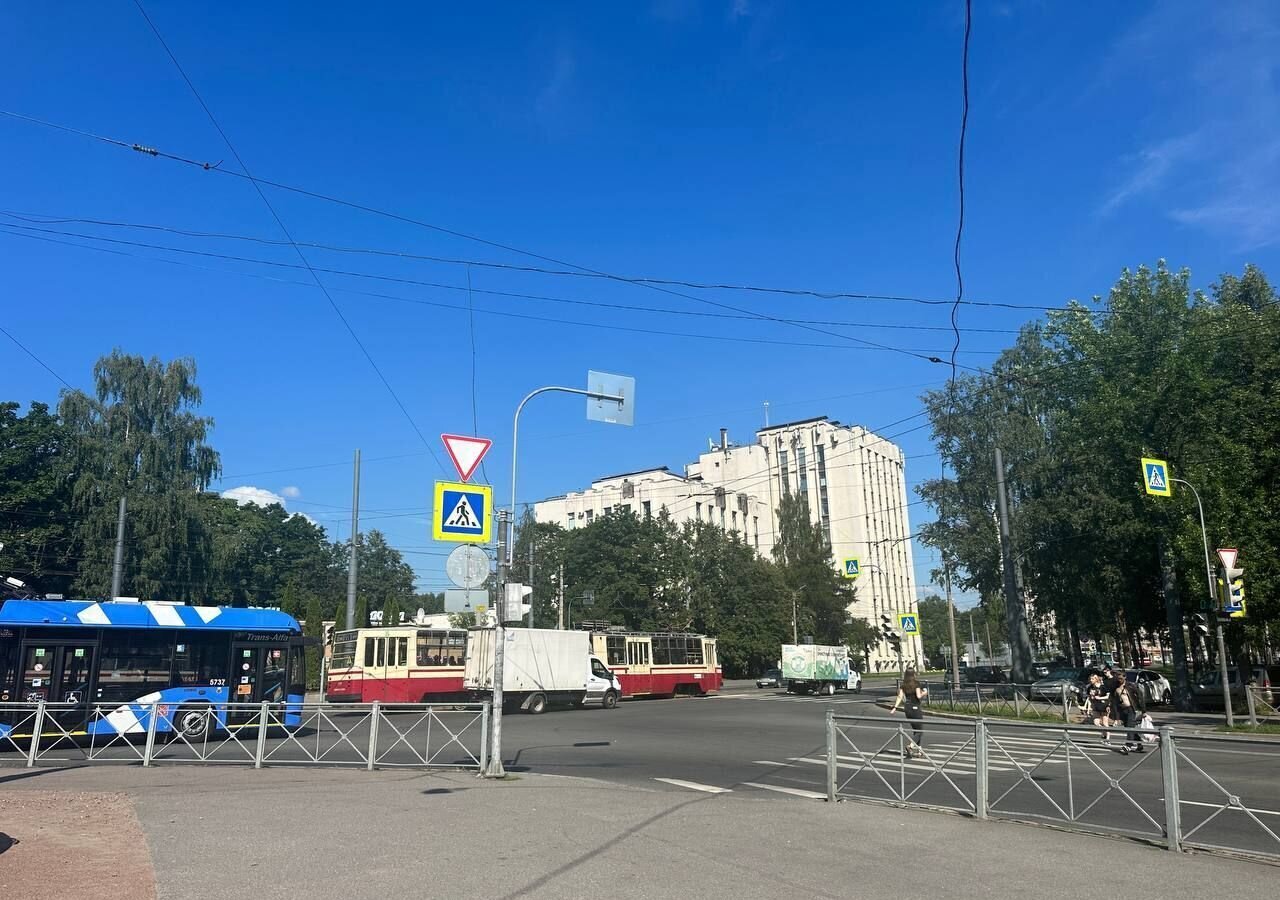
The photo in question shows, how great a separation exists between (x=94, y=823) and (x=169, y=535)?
4339 cm

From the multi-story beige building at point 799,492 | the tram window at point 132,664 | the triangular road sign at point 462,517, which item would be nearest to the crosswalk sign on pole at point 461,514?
the triangular road sign at point 462,517

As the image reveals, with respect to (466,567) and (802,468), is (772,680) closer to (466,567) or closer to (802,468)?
(802,468)

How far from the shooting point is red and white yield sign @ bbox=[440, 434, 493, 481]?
14.3 metres

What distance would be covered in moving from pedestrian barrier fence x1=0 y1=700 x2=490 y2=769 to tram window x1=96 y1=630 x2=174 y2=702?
1.27m

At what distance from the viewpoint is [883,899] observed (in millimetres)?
6488

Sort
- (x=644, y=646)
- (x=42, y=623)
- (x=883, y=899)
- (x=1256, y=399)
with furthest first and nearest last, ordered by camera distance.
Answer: (x=644, y=646) → (x=1256, y=399) → (x=42, y=623) → (x=883, y=899)

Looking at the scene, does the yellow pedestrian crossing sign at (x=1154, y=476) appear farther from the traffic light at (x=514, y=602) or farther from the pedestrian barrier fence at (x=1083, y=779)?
the traffic light at (x=514, y=602)

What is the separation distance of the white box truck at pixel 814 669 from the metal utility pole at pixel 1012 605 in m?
11.4

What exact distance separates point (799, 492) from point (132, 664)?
268 feet

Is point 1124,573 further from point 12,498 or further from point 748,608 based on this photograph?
point 12,498

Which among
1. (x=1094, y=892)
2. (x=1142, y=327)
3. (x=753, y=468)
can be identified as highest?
(x=753, y=468)

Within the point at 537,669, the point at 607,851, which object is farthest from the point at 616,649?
the point at 607,851

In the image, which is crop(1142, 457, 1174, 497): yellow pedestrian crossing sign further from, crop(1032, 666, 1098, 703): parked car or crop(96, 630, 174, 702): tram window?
crop(96, 630, 174, 702): tram window

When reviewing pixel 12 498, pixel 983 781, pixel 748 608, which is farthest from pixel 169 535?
pixel 983 781
